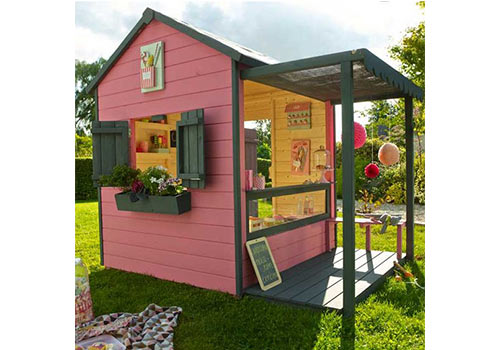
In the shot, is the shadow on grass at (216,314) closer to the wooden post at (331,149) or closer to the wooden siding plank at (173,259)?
the wooden siding plank at (173,259)

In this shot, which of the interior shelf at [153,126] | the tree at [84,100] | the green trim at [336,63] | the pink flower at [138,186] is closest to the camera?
the green trim at [336,63]

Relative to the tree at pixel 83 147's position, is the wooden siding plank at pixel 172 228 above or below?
below

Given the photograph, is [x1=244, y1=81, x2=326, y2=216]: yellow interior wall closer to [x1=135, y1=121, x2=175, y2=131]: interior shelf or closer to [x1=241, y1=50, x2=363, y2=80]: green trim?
[x1=135, y1=121, x2=175, y2=131]: interior shelf

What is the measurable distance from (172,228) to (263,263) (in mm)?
1221

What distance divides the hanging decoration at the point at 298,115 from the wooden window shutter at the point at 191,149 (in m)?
2.27

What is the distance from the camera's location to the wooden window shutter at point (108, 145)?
509cm

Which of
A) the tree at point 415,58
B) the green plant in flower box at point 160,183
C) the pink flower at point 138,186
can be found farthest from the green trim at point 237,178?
the tree at point 415,58

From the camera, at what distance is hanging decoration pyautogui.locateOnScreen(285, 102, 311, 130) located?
5996 millimetres

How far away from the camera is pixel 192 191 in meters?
4.55

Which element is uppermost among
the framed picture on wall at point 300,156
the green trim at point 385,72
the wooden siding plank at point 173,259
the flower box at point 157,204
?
the green trim at point 385,72

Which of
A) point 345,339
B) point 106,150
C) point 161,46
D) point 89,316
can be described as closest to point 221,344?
point 345,339

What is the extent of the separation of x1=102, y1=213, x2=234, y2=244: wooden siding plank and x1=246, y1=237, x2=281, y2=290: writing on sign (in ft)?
0.93

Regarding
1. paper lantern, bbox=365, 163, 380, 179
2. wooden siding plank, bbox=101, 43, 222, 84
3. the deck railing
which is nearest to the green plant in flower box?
the deck railing

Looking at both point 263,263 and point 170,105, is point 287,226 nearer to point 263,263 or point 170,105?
point 263,263
